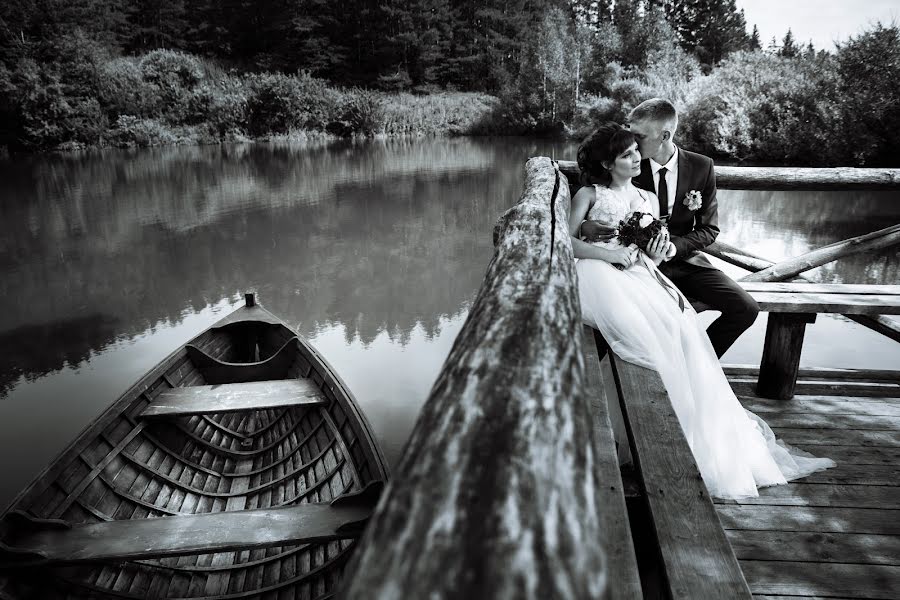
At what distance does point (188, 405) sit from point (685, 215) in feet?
9.69

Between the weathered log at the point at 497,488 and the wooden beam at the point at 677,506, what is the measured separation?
519mm

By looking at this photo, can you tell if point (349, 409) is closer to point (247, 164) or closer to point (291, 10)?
point (247, 164)

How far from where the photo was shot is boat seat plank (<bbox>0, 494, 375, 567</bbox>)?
6.95 feet

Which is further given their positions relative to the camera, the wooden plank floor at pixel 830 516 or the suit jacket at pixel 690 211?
the suit jacket at pixel 690 211

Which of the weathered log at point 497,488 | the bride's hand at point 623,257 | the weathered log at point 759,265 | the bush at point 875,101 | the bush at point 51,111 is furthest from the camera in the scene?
the bush at point 51,111

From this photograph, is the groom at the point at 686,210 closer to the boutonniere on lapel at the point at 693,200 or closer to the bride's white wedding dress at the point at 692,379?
the boutonniere on lapel at the point at 693,200

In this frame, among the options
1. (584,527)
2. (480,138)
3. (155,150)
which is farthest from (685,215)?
(480,138)

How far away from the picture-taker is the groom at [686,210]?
112 inches

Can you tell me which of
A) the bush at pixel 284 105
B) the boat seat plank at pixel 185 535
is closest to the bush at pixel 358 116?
the bush at pixel 284 105

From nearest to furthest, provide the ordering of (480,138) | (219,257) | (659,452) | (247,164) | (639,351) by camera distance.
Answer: (659,452) → (639,351) → (219,257) → (247,164) → (480,138)

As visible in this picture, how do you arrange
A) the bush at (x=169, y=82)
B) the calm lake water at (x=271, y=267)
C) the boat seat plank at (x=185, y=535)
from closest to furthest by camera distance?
1. the boat seat plank at (x=185, y=535)
2. the calm lake water at (x=271, y=267)
3. the bush at (x=169, y=82)

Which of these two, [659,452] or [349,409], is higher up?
[659,452]

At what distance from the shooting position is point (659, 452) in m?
1.48

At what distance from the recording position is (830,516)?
6.11ft
